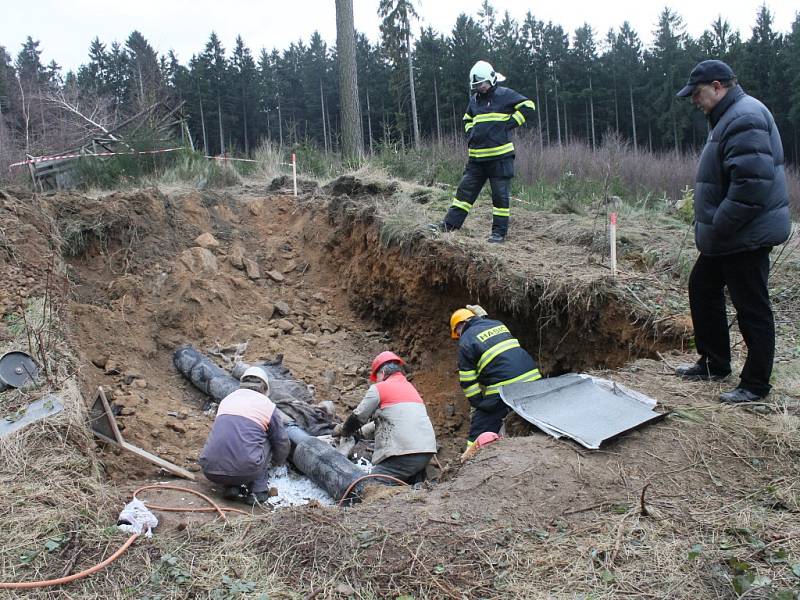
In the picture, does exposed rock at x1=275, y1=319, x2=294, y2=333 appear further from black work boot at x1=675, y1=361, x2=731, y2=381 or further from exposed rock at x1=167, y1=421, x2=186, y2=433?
black work boot at x1=675, y1=361, x2=731, y2=381

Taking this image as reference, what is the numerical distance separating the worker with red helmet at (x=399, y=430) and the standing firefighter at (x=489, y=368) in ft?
1.47

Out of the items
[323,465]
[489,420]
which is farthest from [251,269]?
[489,420]

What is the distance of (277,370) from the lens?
291 inches

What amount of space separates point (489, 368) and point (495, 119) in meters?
3.11

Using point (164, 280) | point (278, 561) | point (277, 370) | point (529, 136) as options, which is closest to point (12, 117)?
point (529, 136)

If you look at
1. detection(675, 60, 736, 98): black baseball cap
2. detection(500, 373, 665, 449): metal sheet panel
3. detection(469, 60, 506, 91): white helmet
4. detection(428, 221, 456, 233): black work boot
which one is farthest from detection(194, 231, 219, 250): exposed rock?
detection(675, 60, 736, 98): black baseball cap

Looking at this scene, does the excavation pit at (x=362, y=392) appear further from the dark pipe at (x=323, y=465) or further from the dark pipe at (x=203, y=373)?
the dark pipe at (x=323, y=465)

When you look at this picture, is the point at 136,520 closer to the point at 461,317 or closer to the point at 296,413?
the point at 296,413

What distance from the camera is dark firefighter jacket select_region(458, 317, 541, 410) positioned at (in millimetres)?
5504

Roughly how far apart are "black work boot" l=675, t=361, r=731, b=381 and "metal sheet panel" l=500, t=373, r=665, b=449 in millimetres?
592

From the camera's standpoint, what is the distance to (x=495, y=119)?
7141 millimetres

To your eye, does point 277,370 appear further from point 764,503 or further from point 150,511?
point 764,503

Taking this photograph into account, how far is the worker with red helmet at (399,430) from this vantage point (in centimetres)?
542

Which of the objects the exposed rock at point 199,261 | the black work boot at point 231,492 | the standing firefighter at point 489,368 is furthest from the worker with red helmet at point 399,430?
the exposed rock at point 199,261
